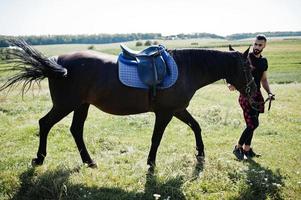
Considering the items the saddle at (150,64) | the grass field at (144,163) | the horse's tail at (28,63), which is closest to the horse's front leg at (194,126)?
the grass field at (144,163)

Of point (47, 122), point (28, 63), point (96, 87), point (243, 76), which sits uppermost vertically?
point (28, 63)

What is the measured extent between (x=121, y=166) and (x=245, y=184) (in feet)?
7.80

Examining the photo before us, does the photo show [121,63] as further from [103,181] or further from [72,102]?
[103,181]

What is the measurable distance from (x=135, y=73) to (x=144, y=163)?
1.86m

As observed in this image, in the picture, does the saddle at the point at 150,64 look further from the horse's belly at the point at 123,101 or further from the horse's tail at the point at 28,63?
the horse's tail at the point at 28,63

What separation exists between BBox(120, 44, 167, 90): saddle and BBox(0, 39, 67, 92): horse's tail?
1263 mm

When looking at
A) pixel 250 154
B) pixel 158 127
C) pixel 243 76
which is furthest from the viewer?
pixel 250 154

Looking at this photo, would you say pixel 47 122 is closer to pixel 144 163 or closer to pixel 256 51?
pixel 144 163

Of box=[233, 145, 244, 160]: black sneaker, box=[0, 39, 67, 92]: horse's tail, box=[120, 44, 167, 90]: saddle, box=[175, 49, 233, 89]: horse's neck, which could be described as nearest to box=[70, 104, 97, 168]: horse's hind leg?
box=[0, 39, 67, 92]: horse's tail

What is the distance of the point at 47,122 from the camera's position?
6.21 meters

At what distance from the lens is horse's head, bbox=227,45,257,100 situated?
21.0ft

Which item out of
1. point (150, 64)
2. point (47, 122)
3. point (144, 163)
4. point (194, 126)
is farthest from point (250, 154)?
point (47, 122)

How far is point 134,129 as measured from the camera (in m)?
9.99

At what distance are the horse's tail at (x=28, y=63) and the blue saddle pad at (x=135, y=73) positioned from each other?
39.9 inches
